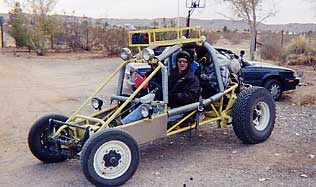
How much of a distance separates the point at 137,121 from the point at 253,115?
7.73ft

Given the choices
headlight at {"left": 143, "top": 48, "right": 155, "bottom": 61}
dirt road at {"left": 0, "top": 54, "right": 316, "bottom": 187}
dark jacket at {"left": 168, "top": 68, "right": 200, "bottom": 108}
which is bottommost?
dirt road at {"left": 0, "top": 54, "right": 316, "bottom": 187}

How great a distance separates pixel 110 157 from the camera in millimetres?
5879

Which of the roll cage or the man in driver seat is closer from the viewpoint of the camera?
the roll cage

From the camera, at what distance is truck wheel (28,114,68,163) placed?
674 cm

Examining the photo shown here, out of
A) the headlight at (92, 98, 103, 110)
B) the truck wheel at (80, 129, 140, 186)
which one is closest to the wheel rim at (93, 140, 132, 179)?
the truck wheel at (80, 129, 140, 186)

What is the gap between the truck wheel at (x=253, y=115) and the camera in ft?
24.6

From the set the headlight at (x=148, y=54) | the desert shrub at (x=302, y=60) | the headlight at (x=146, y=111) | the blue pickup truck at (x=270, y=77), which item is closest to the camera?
the headlight at (x=146, y=111)

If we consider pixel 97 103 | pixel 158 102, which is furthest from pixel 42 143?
pixel 158 102

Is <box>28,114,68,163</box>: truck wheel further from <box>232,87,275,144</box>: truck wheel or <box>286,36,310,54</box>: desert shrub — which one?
<box>286,36,310,54</box>: desert shrub

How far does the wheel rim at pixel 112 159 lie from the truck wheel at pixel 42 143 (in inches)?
44.6

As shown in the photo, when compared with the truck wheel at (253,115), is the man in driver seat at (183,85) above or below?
above

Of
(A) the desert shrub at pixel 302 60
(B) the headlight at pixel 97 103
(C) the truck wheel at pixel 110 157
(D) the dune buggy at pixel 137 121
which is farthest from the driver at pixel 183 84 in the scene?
(A) the desert shrub at pixel 302 60

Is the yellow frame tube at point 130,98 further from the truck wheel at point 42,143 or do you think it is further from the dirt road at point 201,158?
the truck wheel at point 42,143

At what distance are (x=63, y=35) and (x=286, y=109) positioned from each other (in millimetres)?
24227
